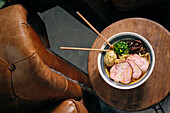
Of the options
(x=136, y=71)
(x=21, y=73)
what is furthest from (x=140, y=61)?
(x=21, y=73)

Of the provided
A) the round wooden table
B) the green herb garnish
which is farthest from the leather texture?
the green herb garnish

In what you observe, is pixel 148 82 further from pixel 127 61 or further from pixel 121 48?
pixel 121 48

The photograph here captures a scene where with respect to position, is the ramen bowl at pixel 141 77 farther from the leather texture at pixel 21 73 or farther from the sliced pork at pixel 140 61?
the leather texture at pixel 21 73

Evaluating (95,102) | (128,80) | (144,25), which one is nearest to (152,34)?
(144,25)

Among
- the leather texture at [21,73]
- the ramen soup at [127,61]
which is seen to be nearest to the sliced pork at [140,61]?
the ramen soup at [127,61]

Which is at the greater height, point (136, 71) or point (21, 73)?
point (136, 71)

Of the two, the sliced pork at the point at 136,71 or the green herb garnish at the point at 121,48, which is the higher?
the green herb garnish at the point at 121,48

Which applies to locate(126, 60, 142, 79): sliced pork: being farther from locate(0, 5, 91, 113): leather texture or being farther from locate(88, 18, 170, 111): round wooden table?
→ locate(0, 5, 91, 113): leather texture
